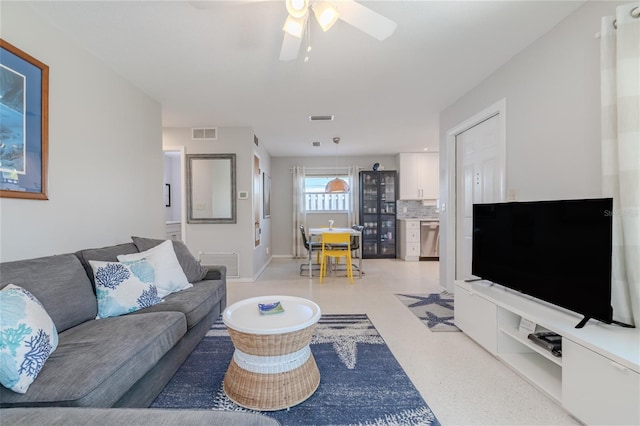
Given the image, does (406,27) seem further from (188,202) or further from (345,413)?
(188,202)

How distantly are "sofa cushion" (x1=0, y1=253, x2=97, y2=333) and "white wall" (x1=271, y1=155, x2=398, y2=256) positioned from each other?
503 centimetres

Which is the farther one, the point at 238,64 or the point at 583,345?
the point at 238,64

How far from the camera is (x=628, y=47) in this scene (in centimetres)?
145

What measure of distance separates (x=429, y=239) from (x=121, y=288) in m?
5.68

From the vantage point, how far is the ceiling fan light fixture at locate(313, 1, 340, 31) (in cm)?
150

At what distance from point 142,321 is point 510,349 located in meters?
2.49

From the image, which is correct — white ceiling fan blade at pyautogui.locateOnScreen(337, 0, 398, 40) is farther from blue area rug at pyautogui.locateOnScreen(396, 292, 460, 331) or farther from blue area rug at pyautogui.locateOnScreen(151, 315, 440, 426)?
blue area rug at pyautogui.locateOnScreen(396, 292, 460, 331)

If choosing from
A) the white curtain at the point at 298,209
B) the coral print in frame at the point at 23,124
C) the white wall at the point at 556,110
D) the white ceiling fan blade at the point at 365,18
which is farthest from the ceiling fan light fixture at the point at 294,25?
the white curtain at the point at 298,209

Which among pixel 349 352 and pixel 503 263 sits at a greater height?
pixel 503 263

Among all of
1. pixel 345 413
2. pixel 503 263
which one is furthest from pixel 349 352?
pixel 503 263

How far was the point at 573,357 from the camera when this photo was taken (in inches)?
56.3

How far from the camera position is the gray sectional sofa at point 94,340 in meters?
1.10

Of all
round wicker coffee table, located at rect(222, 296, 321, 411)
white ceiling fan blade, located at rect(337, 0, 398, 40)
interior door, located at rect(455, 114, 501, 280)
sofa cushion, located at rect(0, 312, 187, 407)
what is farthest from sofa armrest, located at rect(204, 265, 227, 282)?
interior door, located at rect(455, 114, 501, 280)

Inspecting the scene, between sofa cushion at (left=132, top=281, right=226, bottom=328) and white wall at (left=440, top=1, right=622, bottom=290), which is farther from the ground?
white wall at (left=440, top=1, right=622, bottom=290)
